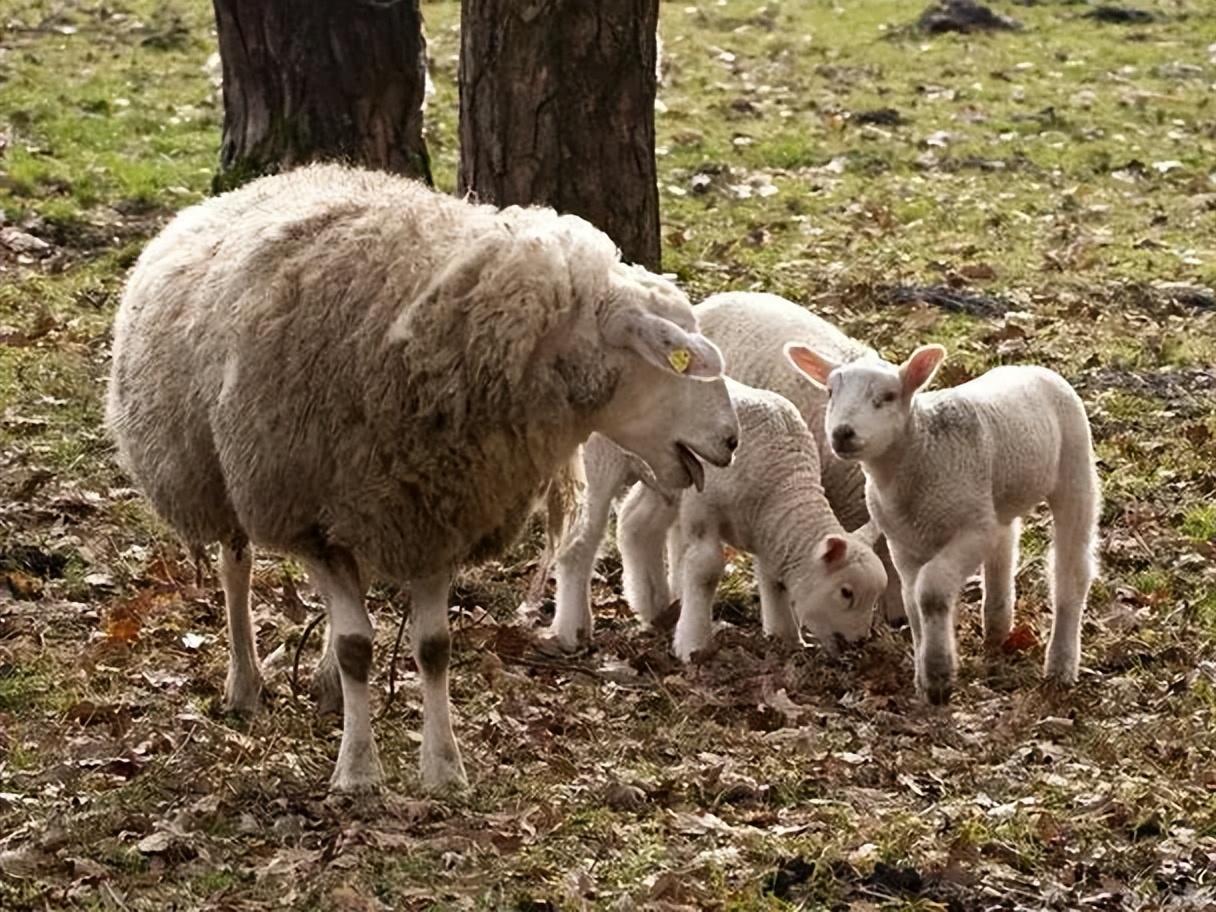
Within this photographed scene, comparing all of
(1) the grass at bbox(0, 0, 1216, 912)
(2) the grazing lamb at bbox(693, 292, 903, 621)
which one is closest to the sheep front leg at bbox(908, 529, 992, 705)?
(1) the grass at bbox(0, 0, 1216, 912)

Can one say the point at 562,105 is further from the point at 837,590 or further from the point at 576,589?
the point at 837,590

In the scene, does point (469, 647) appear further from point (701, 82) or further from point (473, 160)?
point (701, 82)

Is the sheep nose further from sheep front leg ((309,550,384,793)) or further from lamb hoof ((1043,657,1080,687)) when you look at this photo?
sheep front leg ((309,550,384,793))

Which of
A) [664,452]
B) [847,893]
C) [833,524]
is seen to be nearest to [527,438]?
[664,452]

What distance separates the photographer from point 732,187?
14.5 metres

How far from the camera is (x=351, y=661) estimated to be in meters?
6.00

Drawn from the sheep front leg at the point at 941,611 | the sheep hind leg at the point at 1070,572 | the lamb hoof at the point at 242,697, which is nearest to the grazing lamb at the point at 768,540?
the sheep front leg at the point at 941,611

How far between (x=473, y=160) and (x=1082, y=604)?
13.2 ft

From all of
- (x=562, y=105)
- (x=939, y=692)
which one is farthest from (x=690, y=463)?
(x=562, y=105)

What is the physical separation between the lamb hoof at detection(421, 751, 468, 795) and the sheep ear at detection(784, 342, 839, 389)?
1945 millimetres

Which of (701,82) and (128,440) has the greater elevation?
(128,440)

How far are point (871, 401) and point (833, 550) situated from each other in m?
0.68

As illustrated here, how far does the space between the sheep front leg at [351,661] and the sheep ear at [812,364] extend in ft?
6.24

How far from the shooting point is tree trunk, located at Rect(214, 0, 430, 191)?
35.3 ft
